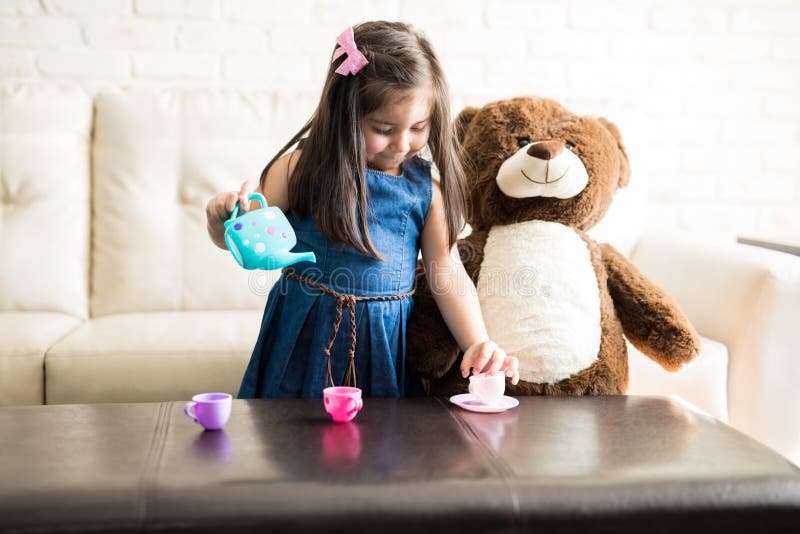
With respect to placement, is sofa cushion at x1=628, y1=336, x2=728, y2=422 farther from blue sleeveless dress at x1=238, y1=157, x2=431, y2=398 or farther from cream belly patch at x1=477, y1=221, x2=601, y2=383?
blue sleeveless dress at x1=238, y1=157, x2=431, y2=398

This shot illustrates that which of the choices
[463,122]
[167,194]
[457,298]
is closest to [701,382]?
[457,298]

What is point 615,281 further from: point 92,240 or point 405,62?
point 92,240

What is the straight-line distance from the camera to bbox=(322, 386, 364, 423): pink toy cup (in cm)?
92

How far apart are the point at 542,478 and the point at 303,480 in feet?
A: 0.78

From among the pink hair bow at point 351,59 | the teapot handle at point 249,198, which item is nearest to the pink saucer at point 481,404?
the teapot handle at point 249,198

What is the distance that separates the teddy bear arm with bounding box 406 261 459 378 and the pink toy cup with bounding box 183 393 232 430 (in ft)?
1.35

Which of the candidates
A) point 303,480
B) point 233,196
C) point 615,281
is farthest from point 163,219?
point 303,480

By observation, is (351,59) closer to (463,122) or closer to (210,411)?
(463,122)

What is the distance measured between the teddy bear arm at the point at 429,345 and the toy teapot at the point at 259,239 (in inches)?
12.9

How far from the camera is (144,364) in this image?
140cm

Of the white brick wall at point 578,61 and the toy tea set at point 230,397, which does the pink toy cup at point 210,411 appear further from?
the white brick wall at point 578,61

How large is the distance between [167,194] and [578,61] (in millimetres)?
1178

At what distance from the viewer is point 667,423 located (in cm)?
98

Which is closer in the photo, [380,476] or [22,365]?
[380,476]
